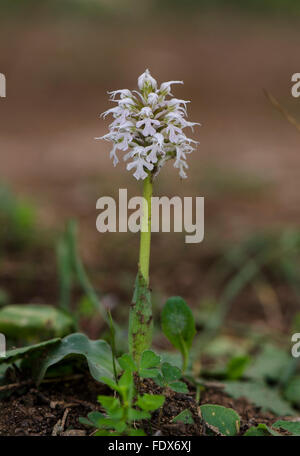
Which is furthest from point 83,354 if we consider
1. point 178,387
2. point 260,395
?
point 260,395

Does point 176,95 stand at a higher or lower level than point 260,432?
higher

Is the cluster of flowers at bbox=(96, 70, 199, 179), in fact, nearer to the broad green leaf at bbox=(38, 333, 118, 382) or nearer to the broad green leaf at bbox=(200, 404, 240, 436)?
the broad green leaf at bbox=(38, 333, 118, 382)

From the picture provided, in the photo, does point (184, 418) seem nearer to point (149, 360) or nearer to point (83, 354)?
point (149, 360)

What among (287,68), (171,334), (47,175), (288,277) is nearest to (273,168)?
(47,175)

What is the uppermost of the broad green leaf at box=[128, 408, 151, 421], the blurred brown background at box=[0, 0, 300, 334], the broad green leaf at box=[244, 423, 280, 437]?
the blurred brown background at box=[0, 0, 300, 334]

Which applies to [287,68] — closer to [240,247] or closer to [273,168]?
[273,168]

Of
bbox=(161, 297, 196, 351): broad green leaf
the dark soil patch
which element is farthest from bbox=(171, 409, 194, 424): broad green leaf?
bbox=(161, 297, 196, 351): broad green leaf

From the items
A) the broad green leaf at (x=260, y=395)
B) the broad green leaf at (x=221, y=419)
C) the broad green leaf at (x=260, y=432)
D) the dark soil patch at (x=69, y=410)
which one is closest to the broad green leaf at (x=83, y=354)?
the dark soil patch at (x=69, y=410)
